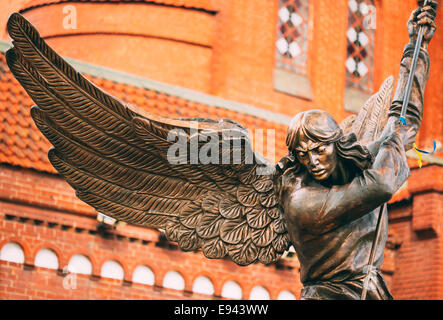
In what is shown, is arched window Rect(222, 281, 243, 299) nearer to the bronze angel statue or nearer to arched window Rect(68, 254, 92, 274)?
arched window Rect(68, 254, 92, 274)

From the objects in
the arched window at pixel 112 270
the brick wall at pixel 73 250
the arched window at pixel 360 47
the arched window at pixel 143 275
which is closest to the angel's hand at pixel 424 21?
the brick wall at pixel 73 250

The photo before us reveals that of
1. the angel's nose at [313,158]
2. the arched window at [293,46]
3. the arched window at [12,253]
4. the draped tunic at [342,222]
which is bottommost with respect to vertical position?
the draped tunic at [342,222]

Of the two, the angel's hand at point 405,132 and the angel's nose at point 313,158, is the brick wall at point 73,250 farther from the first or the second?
the angel's nose at point 313,158

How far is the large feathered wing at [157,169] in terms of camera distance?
15.3ft

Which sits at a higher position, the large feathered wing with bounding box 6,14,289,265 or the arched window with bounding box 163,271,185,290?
the arched window with bounding box 163,271,185,290

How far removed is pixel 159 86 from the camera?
48.0 feet

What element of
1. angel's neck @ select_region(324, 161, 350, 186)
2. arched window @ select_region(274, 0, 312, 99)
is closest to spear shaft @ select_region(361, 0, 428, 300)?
angel's neck @ select_region(324, 161, 350, 186)

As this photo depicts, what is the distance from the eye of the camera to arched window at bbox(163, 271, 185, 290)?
14.4m

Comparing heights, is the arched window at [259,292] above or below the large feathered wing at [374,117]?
above

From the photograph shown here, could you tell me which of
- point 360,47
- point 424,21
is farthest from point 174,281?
point 424,21

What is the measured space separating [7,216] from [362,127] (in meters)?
8.93

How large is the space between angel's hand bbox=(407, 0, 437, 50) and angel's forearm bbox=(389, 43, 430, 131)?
71 millimetres

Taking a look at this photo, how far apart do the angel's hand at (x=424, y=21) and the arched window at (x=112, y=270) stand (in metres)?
9.62
